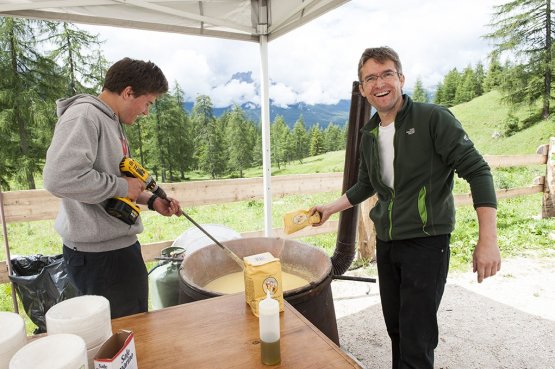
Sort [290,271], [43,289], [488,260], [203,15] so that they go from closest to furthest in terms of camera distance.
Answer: [488,260], [290,271], [43,289], [203,15]

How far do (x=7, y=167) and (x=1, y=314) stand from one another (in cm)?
926

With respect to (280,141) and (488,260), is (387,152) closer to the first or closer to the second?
(488,260)

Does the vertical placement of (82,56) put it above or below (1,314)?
above

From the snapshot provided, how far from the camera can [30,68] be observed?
26.2ft

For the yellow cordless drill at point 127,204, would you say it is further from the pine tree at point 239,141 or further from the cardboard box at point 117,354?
the pine tree at point 239,141

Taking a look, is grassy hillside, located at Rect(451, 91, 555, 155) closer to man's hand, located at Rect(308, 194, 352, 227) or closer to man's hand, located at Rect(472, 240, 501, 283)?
man's hand, located at Rect(308, 194, 352, 227)

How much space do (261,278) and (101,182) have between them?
0.83m

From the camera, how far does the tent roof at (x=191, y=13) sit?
260cm

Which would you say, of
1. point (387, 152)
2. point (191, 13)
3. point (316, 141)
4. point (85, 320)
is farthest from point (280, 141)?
point (85, 320)

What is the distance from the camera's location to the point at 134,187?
1651 mm

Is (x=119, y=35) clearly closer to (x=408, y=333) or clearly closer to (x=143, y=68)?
(x=143, y=68)

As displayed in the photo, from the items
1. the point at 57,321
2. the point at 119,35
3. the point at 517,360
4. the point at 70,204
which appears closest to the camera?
the point at 57,321

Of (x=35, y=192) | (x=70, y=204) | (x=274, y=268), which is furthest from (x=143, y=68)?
(x=35, y=192)

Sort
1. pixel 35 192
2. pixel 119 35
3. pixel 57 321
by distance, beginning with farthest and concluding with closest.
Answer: pixel 119 35, pixel 35 192, pixel 57 321
